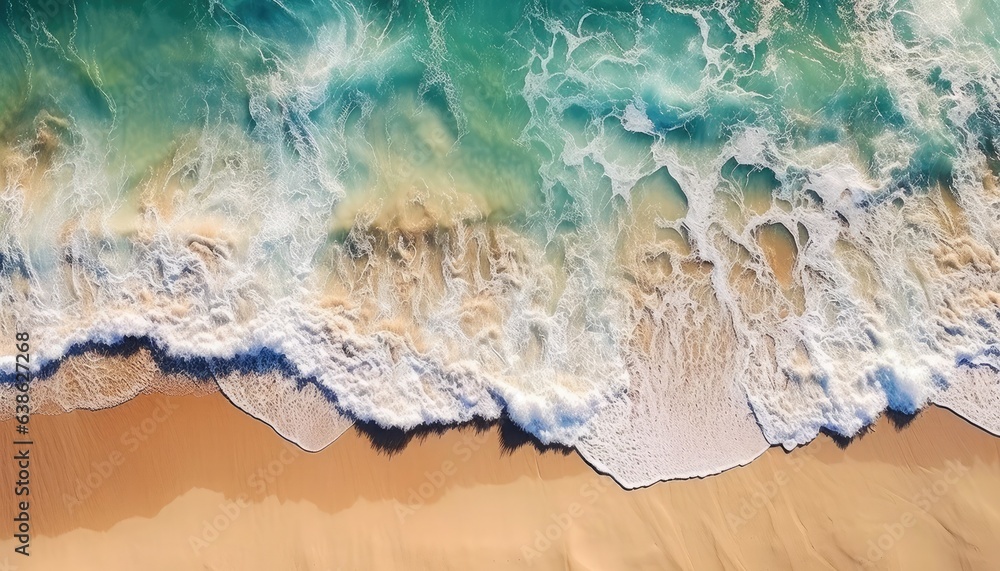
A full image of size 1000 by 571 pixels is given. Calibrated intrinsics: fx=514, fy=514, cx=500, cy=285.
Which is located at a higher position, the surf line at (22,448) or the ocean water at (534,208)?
the ocean water at (534,208)

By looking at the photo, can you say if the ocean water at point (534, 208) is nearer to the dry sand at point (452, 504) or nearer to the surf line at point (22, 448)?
the surf line at point (22, 448)

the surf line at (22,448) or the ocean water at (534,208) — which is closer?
the surf line at (22,448)

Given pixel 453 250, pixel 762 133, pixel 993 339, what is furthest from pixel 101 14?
pixel 993 339

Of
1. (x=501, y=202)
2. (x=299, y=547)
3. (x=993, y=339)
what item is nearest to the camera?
(x=299, y=547)

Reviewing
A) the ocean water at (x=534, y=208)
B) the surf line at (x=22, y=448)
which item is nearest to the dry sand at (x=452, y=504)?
the surf line at (x=22, y=448)

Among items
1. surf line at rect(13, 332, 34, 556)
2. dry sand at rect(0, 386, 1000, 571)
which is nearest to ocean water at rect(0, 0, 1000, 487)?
surf line at rect(13, 332, 34, 556)

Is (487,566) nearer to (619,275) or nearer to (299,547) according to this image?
(299,547)
